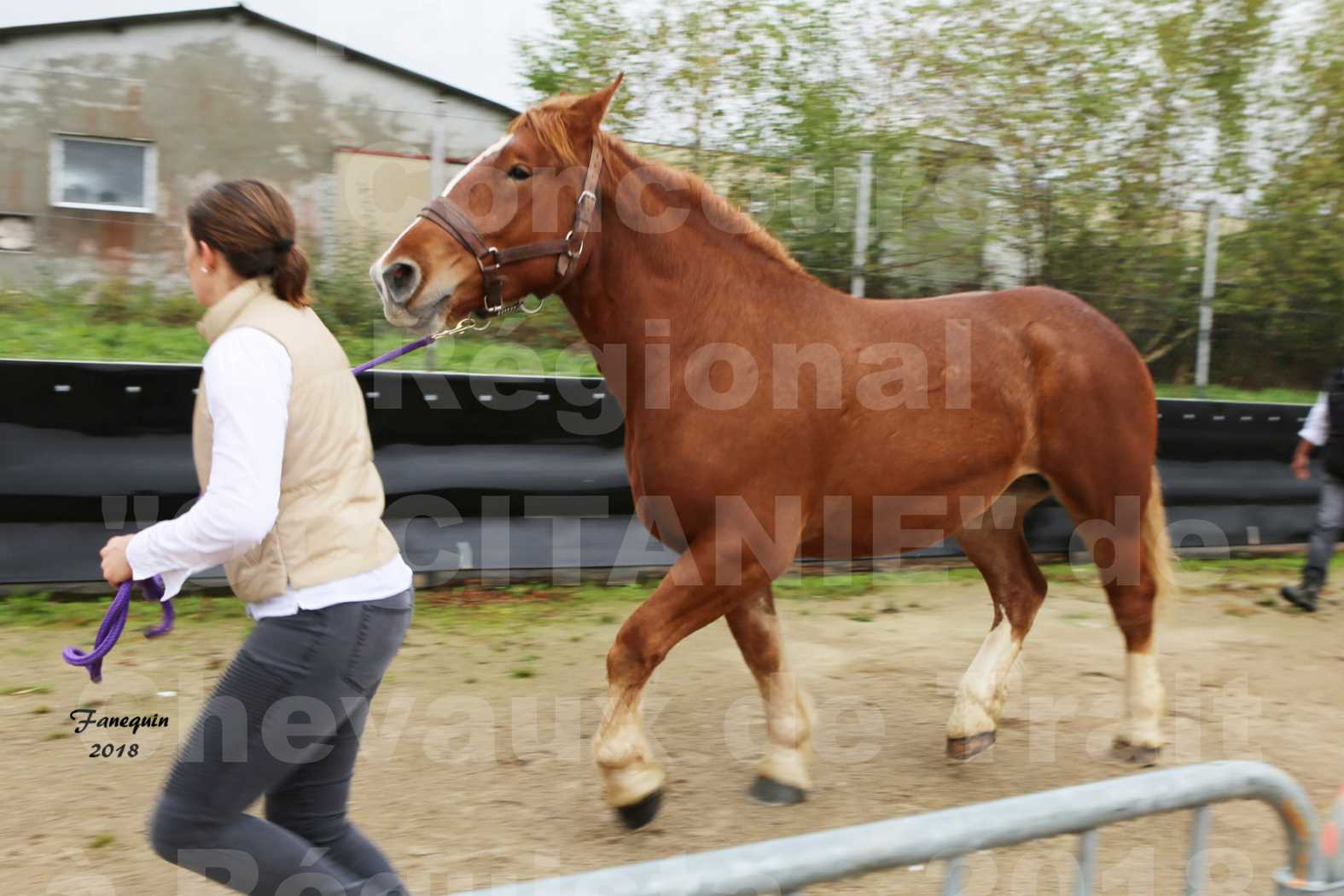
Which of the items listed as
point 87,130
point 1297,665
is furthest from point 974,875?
point 87,130

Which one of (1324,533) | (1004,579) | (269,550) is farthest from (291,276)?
(1324,533)

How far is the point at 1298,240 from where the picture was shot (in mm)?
10406

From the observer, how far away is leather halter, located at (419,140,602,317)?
339 centimetres

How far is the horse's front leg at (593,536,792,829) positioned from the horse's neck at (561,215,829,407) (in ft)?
2.06

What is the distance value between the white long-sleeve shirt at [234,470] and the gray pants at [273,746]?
0.22 m

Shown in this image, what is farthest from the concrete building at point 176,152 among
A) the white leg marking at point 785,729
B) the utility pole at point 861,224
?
the white leg marking at point 785,729

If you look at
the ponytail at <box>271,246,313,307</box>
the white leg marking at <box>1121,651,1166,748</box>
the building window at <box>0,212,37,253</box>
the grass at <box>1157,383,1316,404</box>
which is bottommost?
the white leg marking at <box>1121,651,1166,748</box>

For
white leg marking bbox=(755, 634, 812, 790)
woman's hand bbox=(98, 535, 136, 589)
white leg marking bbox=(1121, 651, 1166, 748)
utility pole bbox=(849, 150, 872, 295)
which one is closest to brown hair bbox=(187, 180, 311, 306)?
woman's hand bbox=(98, 535, 136, 589)

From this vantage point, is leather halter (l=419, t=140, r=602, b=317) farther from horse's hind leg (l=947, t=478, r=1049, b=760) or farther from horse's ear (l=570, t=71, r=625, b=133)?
horse's hind leg (l=947, t=478, r=1049, b=760)

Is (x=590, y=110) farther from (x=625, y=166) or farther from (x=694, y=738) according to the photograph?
(x=694, y=738)

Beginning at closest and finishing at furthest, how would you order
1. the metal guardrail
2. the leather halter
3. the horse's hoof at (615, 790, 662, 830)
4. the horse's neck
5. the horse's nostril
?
the metal guardrail, the horse's nostril, the leather halter, the horse's hoof at (615, 790, 662, 830), the horse's neck

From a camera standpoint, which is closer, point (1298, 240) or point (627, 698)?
point (627, 698)

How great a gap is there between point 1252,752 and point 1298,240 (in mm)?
7479

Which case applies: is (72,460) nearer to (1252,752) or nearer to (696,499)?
(696,499)
